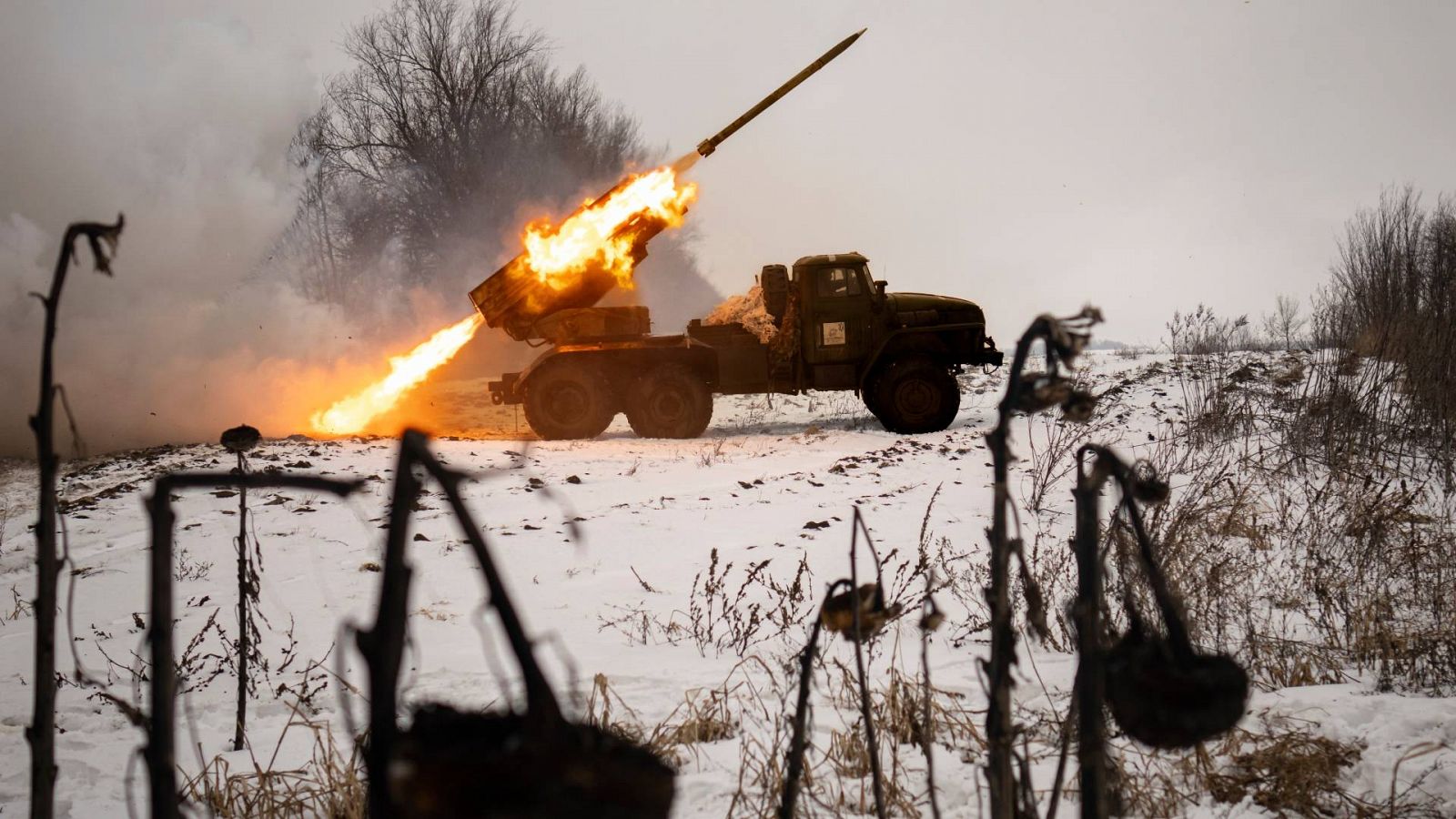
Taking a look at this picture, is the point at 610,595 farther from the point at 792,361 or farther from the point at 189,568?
the point at 792,361

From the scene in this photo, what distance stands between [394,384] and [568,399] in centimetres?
355

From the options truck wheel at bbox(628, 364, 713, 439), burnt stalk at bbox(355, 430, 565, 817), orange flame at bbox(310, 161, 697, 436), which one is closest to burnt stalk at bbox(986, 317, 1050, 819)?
burnt stalk at bbox(355, 430, 565, 817)

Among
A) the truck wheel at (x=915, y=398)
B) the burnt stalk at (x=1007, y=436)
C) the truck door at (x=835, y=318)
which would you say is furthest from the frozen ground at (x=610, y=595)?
the truck door at (x=835, y=318)

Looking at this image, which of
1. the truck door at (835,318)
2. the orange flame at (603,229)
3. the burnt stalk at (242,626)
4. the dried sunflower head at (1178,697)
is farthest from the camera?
the orange flame at (603,229)

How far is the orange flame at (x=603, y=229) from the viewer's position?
12.5 metres

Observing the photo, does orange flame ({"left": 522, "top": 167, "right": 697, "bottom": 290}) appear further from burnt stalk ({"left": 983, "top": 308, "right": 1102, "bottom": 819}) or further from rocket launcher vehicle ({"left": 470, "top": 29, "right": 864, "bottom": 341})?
burnt stalk ({"left": 983, "top": 308, "right": 1102, "bottom": 819})

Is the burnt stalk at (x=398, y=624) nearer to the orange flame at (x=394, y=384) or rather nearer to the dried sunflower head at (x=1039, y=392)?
the dried sunflower head at (x=1039, y=392)

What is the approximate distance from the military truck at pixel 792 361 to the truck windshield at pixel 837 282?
0.5 inches

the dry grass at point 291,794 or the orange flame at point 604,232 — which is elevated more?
the orange flame at point 604,232

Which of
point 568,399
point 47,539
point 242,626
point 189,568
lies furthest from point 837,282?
point 47,539

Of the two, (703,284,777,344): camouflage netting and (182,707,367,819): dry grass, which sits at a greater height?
(703,284,777,344): camouflage netting

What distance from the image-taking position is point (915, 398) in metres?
11.8

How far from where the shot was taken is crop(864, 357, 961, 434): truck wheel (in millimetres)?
11766

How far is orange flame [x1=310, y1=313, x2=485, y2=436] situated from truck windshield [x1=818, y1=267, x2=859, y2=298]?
4.90 m
